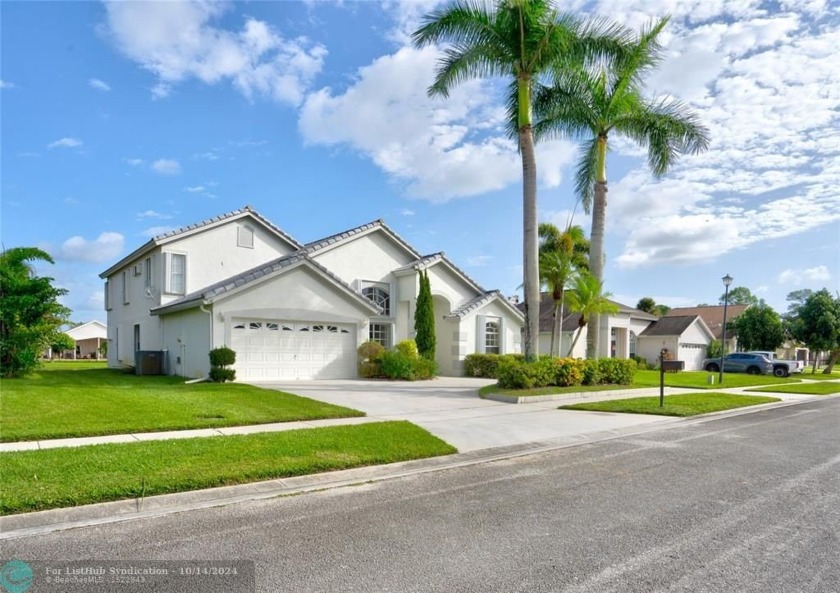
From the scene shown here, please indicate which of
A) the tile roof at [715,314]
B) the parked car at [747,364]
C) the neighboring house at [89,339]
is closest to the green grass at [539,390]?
the parked car at [747,364]

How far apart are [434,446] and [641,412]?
281 inches

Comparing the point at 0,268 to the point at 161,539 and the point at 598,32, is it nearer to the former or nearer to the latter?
the point at 161,539

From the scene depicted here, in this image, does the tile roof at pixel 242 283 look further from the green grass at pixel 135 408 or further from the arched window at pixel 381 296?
the arched window at pixel 381 296

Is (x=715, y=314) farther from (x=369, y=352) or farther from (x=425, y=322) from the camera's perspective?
(x=369, y=352)

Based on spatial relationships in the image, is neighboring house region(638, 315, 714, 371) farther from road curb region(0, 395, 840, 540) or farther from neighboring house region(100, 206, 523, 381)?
road curb region(0, 395, 840, 540)

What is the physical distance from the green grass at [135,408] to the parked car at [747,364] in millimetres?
29209

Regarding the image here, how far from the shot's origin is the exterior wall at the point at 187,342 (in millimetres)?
18188

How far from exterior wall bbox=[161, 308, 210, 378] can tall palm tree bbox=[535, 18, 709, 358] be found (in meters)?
13.8

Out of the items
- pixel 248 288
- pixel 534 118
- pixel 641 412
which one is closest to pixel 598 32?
pixel 534 118

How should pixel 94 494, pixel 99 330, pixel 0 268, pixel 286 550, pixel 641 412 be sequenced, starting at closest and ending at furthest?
pixel 286 550
pixel 94 494
pixel 641 412
pixel 0 268
pixel 99 330

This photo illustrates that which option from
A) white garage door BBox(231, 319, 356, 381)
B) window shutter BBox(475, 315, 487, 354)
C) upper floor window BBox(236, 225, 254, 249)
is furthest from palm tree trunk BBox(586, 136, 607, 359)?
upper floor window BBox(236, 225, 254, 249)

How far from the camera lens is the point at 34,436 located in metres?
8.09

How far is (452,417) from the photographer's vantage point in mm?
11781

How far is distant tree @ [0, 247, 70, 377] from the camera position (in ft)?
58.9
